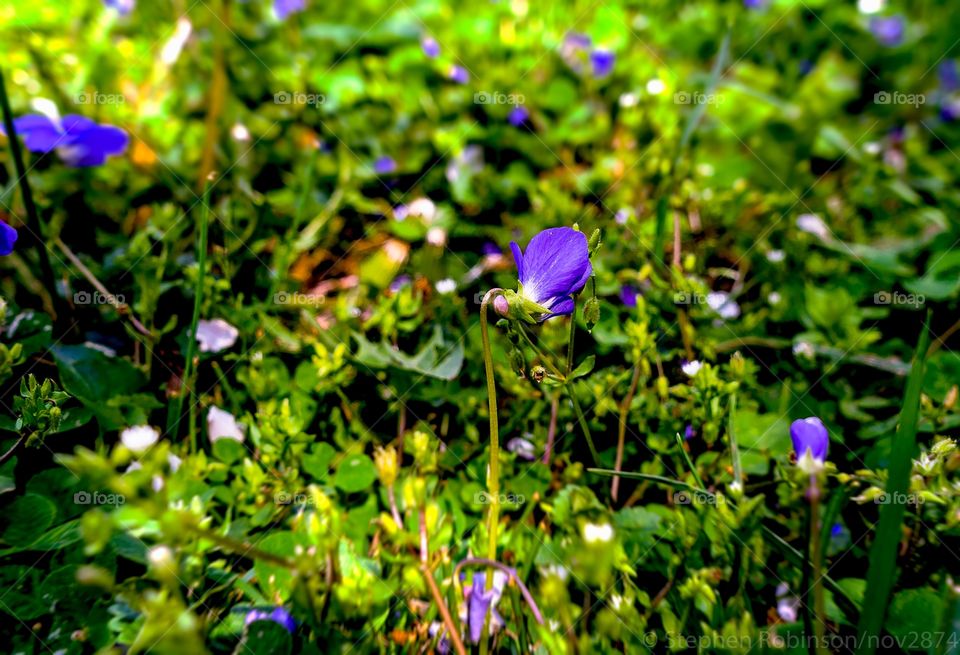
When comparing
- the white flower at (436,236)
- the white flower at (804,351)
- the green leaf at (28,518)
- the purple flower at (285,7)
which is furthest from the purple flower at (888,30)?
the green leaf at (28,518)

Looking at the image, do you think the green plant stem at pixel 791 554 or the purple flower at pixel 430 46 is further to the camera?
the purple flower at pixel 430 46

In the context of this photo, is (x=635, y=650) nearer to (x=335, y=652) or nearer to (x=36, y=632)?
(x=335, y=652)

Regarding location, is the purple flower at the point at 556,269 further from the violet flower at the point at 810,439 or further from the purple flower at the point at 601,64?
the purple flower at the point at 601,64

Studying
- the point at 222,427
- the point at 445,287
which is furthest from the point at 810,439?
the point at 222,427

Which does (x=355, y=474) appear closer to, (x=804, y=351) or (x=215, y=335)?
(x=215, y=335)

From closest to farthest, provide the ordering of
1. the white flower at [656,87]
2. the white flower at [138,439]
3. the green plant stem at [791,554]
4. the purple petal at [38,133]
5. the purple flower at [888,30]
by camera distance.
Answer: the green plant stem at [791,554] < the white flower at [138,439] < the purple petal at [38,133] < the white flower at [656,87] < the purple flower at [888,30]

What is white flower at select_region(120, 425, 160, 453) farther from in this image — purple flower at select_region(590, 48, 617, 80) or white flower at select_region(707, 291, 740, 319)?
purple flower at select_region(590, 48, 617, 80)

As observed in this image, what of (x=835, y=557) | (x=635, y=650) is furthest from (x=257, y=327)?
(x=835, y=557)
